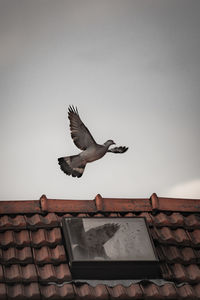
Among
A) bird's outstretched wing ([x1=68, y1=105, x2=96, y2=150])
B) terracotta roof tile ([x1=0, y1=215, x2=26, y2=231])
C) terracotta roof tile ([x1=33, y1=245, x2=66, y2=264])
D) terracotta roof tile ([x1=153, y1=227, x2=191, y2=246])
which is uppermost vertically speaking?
bird's outstretched wing ([x1=68, y1=105, x2=96, y2=150])

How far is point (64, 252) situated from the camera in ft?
19.0

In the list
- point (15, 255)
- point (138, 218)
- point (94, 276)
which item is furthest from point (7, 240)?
point (138, 218)

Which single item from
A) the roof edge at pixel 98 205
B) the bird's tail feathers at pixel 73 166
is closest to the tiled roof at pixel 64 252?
the roof edge at pixel 98 205

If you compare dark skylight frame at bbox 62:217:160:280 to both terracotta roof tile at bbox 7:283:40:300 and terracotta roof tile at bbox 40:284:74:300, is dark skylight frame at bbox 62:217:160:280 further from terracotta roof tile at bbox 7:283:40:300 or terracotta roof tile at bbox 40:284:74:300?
terracotta roof tile at bbox 7:283:40:300

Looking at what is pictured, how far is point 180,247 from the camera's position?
6.21 meters

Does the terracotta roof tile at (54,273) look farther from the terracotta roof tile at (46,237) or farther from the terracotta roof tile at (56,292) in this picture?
the terracotta roof tile at (46,237)

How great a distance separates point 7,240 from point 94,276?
87 centimetres

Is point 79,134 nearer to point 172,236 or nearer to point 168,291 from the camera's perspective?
point 172,236

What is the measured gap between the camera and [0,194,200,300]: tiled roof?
543 centimetres

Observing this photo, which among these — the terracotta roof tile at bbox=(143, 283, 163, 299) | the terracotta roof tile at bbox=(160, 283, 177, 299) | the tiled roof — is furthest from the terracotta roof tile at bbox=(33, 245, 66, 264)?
the terracotta roof tile at bbox=(160, 283, 177, 299)

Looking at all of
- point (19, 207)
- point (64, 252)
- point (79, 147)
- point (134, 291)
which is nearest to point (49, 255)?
point (64, 252)

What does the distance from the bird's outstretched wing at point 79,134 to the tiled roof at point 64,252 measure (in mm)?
618

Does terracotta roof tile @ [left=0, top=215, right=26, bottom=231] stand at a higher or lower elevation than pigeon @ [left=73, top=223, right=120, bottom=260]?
higher

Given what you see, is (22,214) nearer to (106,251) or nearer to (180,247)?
(106,251)
